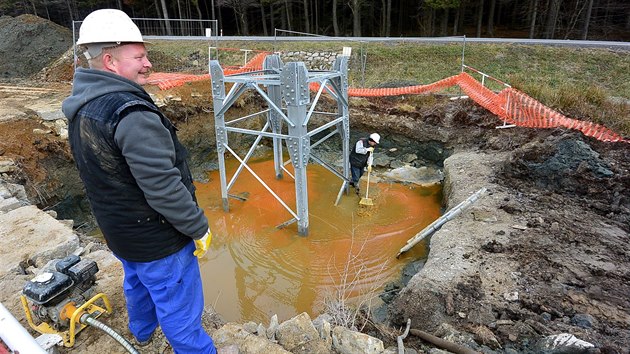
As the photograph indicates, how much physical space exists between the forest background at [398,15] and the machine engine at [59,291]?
2235 cm

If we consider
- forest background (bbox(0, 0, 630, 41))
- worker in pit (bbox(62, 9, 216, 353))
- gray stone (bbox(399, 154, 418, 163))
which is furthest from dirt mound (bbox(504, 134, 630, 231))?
forest background (bbox(0, 0, 630, 41))

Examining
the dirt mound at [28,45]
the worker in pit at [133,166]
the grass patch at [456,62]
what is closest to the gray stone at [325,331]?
A: the worker in pit at [133,166]

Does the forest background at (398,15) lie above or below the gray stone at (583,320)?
above

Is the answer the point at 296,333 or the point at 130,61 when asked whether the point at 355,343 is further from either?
the point at 130,61

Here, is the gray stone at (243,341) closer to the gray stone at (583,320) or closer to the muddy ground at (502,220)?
the muddy ground at (502,220)

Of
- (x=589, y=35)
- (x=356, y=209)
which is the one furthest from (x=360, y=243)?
(x=589, y=35)

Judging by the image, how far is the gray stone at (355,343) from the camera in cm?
300

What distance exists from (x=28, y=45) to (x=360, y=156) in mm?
19167

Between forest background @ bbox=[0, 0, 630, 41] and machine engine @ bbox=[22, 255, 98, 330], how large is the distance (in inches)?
880

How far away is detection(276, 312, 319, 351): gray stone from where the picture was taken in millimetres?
3082

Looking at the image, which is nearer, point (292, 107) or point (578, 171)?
point (292, 107)

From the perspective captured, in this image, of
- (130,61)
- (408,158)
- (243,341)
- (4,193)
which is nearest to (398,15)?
(408,158)

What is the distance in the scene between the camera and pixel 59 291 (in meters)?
2.77

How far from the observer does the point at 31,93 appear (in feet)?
35.7
